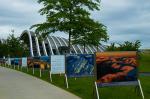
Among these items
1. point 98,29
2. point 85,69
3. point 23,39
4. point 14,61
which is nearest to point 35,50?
point 23,39

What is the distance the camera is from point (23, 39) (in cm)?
13050

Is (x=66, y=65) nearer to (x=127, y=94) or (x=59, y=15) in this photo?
(x=127, y=94)

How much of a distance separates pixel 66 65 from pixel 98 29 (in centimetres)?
1910

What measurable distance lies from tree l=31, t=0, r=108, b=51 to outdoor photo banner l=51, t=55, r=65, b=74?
1460 cm

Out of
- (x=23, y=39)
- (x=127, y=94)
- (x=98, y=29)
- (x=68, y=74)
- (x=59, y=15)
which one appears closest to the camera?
(x=127, y=94)

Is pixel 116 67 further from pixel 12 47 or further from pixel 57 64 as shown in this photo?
pixel 12 47

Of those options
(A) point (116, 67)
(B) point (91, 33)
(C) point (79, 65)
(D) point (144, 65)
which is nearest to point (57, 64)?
(C) point (79, 65)

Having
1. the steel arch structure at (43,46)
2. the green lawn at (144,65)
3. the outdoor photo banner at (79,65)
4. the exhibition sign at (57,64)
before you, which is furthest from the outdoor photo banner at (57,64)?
the steel arch structure at (43,46)

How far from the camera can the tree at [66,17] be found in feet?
128

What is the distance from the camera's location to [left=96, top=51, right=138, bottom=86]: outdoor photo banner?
15.8m

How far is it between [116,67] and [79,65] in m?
6.56

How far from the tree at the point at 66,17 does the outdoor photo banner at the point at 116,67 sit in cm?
2249

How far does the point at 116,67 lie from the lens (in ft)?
52.4

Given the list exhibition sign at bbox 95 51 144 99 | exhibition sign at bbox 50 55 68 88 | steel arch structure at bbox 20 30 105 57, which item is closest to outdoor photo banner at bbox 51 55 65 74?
exhibition sign at bbox 50 55 68 88
